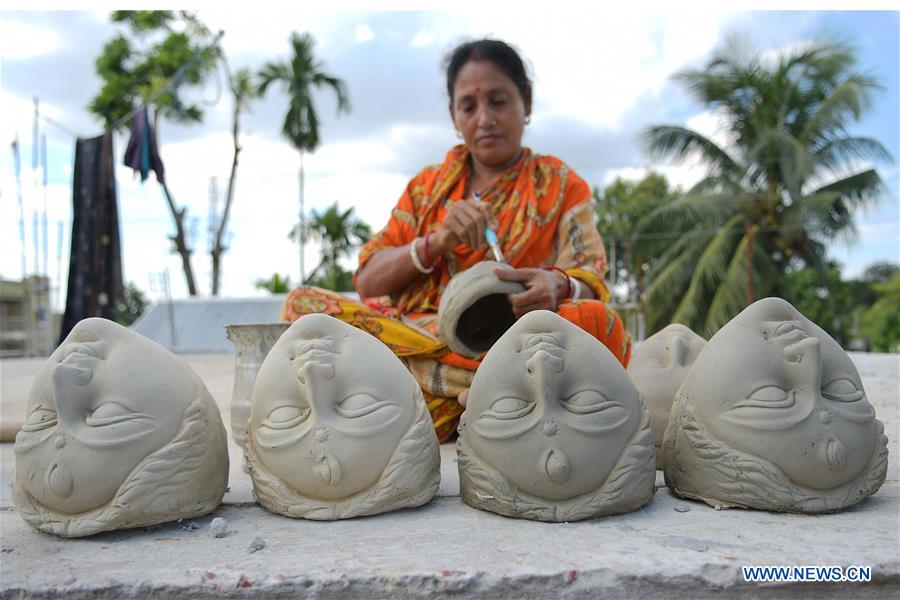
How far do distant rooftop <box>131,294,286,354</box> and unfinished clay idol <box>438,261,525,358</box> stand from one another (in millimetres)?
9377

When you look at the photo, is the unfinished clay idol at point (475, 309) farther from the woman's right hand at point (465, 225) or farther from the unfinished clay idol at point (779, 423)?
the unfinished clay idol at point (779, 423)

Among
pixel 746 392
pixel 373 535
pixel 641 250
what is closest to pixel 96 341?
pixel 373 535

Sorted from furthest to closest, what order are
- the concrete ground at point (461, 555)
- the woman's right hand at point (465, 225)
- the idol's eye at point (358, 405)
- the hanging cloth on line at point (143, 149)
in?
the hanging cloth on line at point (143, 149) < the woman's right hand at point (465, 225) < the idol's eye at point (358, 405) < the concrete ground at point (461, 555)

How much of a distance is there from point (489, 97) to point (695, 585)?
206 centimetres

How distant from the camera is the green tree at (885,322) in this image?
1404 cm

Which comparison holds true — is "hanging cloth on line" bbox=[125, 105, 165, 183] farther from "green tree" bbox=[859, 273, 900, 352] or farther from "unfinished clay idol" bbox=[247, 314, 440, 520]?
"green tree" bbox=[859, 273, 900, 352]

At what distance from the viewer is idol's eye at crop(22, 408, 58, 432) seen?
1.69 m

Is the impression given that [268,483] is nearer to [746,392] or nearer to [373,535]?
[373,535]

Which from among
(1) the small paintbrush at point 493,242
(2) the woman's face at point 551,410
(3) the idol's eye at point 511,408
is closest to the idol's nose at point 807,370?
(2) the woman's face at point 551,410

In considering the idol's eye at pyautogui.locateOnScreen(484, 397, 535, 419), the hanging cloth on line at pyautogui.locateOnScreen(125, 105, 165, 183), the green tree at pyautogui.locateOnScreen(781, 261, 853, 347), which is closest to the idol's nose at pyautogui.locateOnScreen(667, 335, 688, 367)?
the idol's eye at pyautogui.locateOnScreen(484, 397, 535, 419)

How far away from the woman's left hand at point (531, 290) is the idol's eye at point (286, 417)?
0.92 meters

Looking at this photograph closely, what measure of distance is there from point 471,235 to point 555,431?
114cm

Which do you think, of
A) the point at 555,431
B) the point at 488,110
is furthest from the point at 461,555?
the point at 488,110

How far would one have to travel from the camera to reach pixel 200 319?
489 inches
